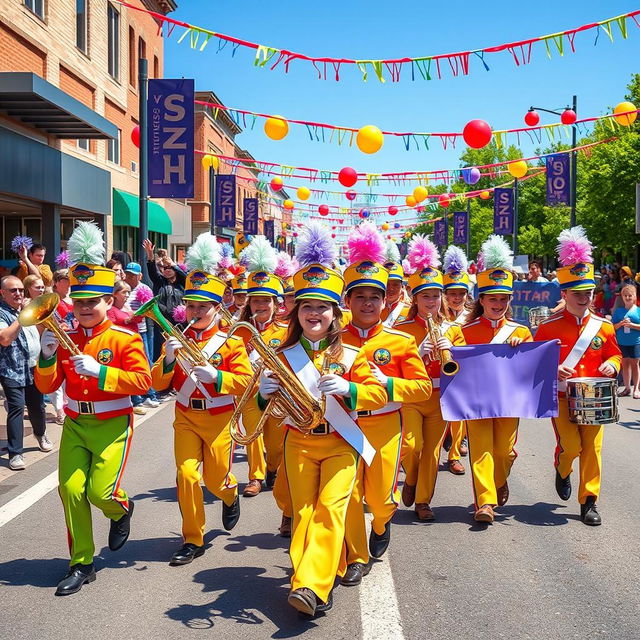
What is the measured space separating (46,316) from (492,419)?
3.57 metres

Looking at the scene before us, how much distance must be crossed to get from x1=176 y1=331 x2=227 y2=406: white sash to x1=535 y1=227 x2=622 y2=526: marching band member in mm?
2760

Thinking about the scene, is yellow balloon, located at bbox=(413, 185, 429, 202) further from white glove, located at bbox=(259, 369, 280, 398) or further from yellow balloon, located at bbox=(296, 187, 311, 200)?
white glove, located at bbox=(259, 369, 280, 398)

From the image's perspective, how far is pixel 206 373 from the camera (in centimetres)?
514

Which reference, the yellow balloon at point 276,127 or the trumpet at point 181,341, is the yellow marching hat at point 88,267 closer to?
the trumpet at point 181,341

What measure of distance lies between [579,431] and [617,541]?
100 centimetres

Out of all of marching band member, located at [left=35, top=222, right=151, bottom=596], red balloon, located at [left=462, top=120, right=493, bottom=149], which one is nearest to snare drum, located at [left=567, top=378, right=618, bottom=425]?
marching band member, located at [left=35, top=222, right=151, bottom=596]

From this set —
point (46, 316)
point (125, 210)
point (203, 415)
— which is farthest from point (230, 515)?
point (125, 210)

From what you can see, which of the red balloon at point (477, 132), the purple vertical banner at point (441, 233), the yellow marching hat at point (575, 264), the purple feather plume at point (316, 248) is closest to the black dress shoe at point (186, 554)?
the purple feather plume at point (316, 248)

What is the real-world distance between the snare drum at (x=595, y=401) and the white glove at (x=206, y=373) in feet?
9.55

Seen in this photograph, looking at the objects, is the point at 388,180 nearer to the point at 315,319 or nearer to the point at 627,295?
the point at 627,295

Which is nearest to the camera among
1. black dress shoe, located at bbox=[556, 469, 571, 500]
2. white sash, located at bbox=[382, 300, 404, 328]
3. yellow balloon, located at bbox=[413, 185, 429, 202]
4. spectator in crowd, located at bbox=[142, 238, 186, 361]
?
black dress shoe, located at bbox=[556, 469, 571, 500]

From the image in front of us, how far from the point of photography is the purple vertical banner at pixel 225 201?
29312 millimetres

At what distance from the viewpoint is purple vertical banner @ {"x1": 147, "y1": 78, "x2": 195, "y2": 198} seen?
1498cm

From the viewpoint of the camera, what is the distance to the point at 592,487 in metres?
6.30
